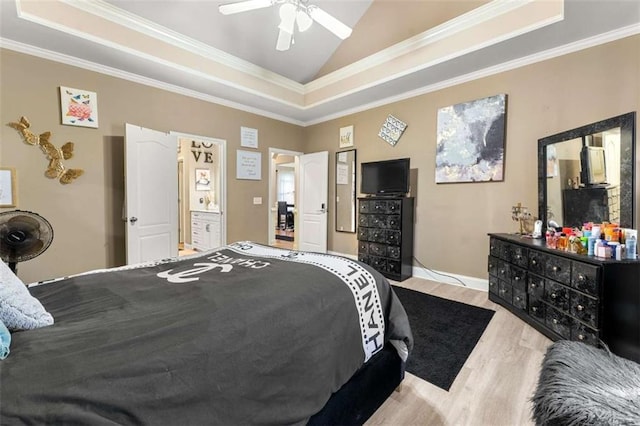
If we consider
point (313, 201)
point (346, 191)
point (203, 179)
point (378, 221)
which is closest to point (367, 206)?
point (378, 221)

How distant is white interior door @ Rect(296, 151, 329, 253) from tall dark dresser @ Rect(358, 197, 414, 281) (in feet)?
3.69

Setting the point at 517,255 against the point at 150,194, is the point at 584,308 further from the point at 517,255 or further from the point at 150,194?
the point at 150,194

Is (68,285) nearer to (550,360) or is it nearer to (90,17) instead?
(550,360)

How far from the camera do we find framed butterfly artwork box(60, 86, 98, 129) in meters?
2.95

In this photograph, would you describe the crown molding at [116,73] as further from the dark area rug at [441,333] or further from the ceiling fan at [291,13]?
the dark area rug at [441,333]

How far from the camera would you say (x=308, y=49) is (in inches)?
157

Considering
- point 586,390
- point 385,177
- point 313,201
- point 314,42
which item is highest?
point 314,42

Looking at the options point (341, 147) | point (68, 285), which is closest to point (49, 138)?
point (68, 285)

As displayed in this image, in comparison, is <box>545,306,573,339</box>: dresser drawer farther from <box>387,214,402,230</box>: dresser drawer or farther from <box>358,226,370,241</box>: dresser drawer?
<box>358,226,370,241</box>: dresser drawer

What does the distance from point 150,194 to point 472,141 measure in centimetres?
406

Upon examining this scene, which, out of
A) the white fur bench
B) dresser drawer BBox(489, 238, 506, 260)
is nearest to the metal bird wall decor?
the white fur bench

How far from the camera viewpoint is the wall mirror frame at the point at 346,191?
4742 mm

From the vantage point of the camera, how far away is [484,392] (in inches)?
65.4

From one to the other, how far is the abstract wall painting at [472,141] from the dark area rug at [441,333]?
5.27 feet
